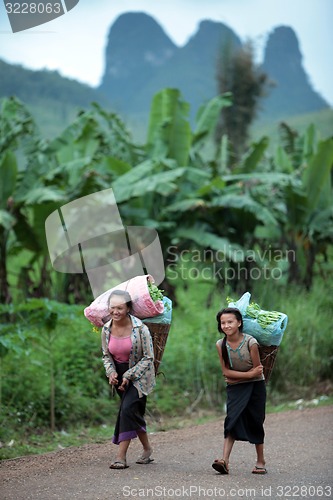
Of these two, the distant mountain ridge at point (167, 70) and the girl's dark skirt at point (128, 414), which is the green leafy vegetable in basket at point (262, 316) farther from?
the distant mountain ridge at point (167, 70)

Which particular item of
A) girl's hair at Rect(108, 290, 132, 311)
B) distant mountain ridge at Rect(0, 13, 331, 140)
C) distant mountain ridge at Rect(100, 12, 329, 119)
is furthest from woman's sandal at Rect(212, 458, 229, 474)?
distant mountain ridge at Rect(100, 12, 329, 119)

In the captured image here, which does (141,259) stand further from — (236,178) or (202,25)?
(202,25)

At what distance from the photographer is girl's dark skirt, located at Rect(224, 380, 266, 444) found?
551 cm

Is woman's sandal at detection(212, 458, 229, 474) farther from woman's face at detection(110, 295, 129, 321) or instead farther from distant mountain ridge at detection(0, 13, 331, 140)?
distant mountain ridge at detection(0, 13, 331, 140)

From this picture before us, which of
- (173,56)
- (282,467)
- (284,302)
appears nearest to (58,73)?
(173,56)

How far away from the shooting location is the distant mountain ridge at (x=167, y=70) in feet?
155

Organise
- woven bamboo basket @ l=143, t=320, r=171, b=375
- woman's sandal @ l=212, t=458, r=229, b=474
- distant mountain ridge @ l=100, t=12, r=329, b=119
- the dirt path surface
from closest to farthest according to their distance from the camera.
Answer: the dirt path surface
woman's sandal @ l=212, t=458, r=229, b=474
woven bamboo basket @ l=143, t=320, r=171, b=375
distant mountain ridge @ l=100, t=12, r=329, b=119

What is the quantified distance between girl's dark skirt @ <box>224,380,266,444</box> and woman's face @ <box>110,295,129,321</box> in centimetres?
93

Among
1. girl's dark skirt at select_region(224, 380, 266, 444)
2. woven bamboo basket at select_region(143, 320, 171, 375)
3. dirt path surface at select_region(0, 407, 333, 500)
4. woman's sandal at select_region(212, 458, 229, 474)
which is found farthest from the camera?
woven bamboo basket at select_region(143, 320, 171, 375)

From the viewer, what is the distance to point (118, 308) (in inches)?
219

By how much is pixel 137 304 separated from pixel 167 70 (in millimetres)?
45660

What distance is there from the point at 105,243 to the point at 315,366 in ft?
13.3

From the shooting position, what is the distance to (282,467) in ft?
20.0

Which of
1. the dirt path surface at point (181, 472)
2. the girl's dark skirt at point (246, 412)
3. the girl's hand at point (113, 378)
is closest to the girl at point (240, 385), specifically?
the girl's dark skirt at point (246, 412)
